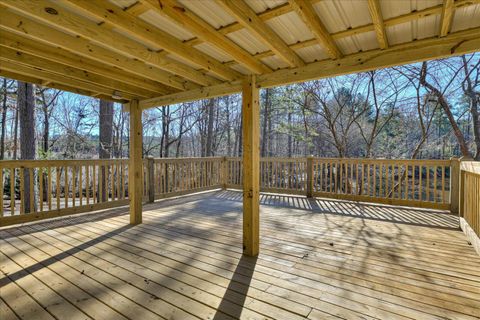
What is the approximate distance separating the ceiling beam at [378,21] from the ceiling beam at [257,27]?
0.76 meters

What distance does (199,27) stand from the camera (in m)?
1.99

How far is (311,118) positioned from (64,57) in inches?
470

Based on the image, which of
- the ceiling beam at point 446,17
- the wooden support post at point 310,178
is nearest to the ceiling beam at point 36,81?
the ceiling beam at point 446,17

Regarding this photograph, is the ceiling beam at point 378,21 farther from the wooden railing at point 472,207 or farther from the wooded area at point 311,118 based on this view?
the wooded area at point 311,118

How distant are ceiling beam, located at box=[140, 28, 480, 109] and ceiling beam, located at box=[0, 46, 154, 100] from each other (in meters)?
1.46

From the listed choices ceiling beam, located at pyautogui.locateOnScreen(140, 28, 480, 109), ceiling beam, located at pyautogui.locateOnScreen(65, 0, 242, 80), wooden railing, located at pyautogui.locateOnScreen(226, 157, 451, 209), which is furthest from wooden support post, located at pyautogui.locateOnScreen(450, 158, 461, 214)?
ceiling beam, located at pyautogui.locateOnScreen(65, 0, 242, 80)

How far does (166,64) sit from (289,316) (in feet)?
8.55

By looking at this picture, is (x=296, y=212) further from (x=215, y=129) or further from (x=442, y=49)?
(x=215, y=129)

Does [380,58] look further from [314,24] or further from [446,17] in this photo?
[314,24]

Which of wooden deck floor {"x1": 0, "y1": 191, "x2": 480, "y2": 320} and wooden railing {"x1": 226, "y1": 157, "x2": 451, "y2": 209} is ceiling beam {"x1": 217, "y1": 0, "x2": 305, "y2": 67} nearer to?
wooden deck floor {"x1": 0, "y1": 191, "x2": 480, "y2": 320}

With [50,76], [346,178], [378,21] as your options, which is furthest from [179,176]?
[378,21]

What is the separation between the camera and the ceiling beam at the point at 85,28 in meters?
1.67

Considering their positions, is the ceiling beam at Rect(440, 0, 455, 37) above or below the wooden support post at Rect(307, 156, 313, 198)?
above

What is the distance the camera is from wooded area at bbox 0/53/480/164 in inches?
301
